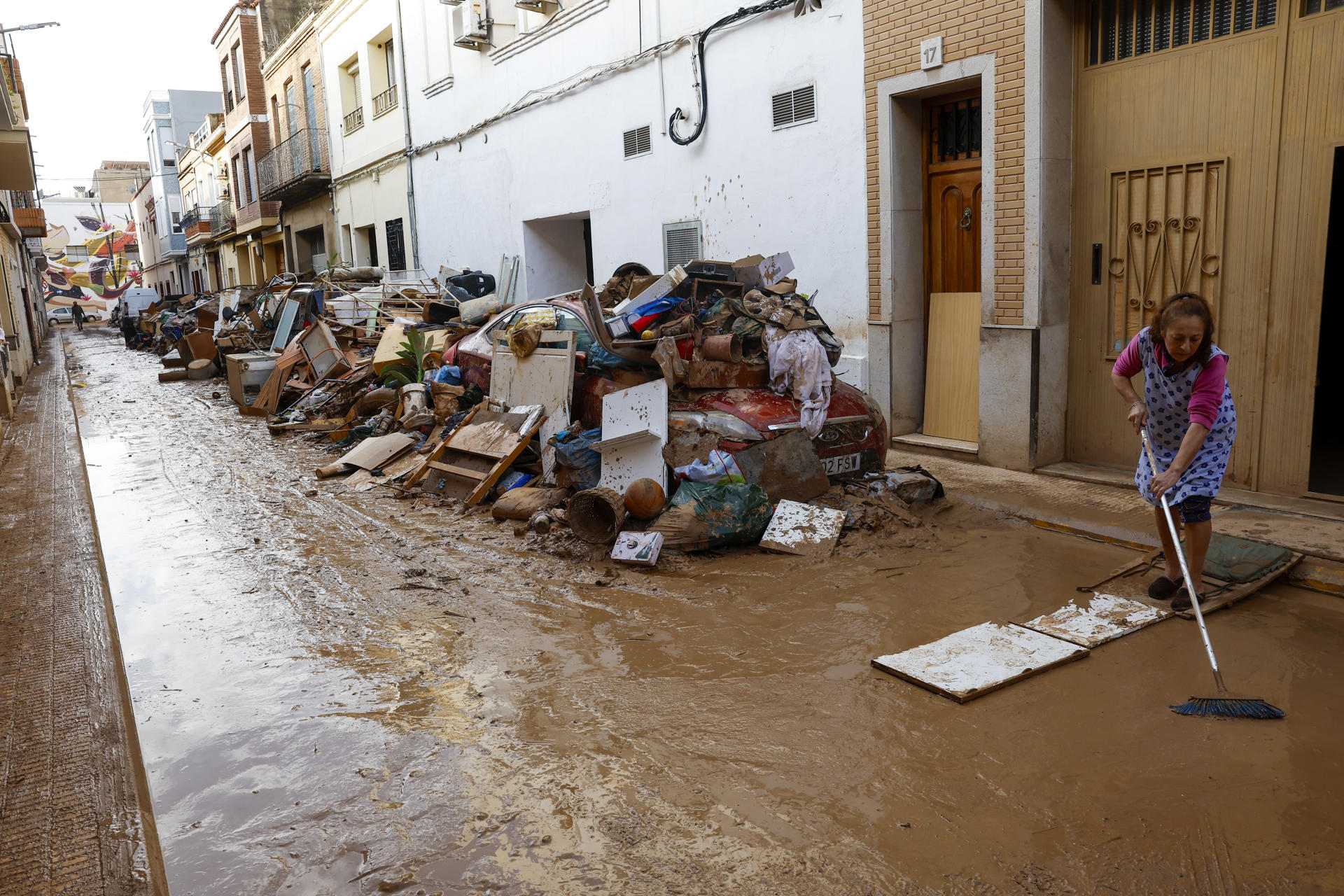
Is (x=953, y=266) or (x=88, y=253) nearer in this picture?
(x=953, y=266)

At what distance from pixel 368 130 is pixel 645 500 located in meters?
17.3

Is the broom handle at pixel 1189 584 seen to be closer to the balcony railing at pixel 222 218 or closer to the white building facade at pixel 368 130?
the white building facade at pixel 368 130

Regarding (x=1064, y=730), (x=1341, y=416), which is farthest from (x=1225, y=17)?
(x=1064, y=730)

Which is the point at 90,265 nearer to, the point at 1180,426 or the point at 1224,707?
the point at 1180,426

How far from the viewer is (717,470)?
5.84 meters

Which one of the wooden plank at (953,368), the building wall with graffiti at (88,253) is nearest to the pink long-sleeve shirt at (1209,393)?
the wooden plank at (953,368)

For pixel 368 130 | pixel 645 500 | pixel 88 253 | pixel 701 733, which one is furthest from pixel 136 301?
pixel 701 733

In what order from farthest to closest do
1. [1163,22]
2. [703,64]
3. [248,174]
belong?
[248,174] → [703,64] → [1163,22]

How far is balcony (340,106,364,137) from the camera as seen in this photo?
20.2 meters

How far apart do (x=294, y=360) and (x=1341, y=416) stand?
39.4 ft

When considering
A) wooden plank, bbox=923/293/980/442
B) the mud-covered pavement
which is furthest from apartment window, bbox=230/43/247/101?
the mud-covered pavement

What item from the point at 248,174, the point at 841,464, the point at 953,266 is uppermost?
the point at 248,174

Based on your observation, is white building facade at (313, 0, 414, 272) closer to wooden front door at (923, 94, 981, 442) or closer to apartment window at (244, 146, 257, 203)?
apartment window at (244, 146, 257, 203)

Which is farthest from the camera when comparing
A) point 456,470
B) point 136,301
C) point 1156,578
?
point 136,301
